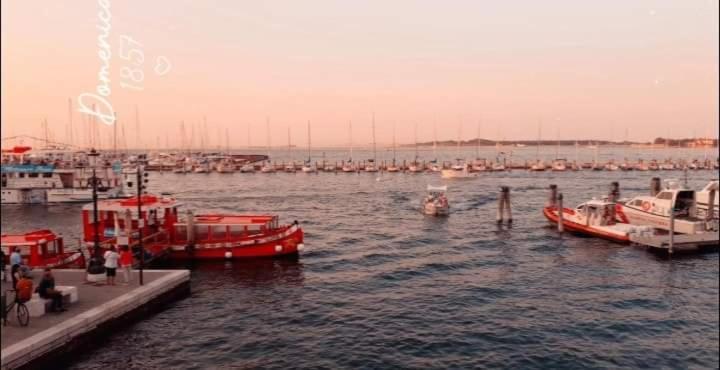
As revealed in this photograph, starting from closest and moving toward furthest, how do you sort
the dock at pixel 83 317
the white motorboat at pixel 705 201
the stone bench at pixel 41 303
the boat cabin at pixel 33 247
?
the dock at pixel 83 317 < the stone bench at pixel 41 303 < the boat cabin at pixel 33 247 < the white motorboat at pixel 705 201

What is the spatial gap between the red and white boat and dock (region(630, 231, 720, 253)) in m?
1.88

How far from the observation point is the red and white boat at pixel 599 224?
4266 cm

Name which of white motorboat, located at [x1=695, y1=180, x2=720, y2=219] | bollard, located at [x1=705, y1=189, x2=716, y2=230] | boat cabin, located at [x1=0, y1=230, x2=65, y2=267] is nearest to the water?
bollard, located at [x1=705, y1=189, x2=716, y2=230]

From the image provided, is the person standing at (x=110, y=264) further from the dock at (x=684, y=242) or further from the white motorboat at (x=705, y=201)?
the white motorboat at (x=705, y=201)

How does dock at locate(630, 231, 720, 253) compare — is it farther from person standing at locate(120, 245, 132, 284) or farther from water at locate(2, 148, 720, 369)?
person standing at locate(120, 245, 132, 284)

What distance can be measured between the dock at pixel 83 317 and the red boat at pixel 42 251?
2.83 meters

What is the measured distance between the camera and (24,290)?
19.4m

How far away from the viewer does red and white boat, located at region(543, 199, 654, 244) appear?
42.7m

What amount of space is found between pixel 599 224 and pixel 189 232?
111 ft

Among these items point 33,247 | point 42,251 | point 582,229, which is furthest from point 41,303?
point 582,229

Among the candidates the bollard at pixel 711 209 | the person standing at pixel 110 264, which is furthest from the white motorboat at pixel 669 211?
the person standing at pixel 110 264

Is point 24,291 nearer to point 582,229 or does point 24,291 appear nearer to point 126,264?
point 126,264

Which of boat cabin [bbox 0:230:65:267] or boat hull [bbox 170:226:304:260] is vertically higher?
boat cabin [bbox 0:230:65:267]

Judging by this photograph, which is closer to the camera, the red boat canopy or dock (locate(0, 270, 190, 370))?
dock (locate(0, 270, 190, 370))
